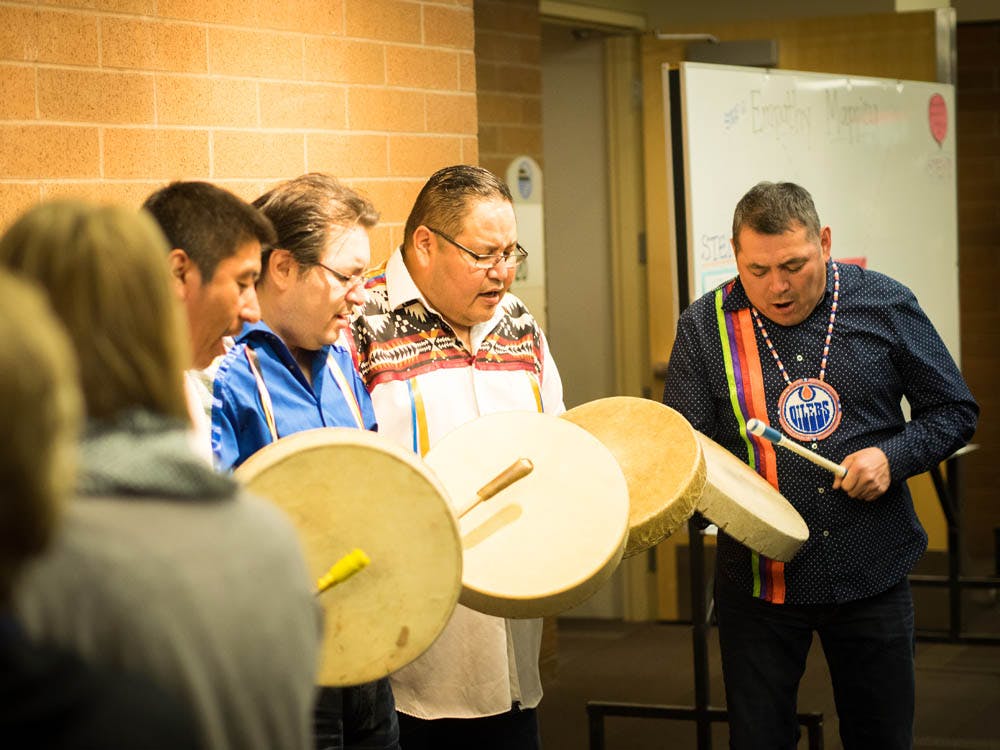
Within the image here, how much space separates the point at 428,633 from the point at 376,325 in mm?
848

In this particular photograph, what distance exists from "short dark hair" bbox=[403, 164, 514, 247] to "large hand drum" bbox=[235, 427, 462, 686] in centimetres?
81

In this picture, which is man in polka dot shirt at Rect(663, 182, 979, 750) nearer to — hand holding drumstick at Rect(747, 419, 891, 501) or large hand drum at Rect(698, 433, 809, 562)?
hand holding drumstick at Rect(747, 419, 891, 501)

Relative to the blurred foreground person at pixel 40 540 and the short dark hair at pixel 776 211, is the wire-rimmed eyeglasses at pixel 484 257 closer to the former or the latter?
the short dark hair at pixel 776 211

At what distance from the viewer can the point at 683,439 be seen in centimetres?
217

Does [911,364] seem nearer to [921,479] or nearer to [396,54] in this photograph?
[396,54]

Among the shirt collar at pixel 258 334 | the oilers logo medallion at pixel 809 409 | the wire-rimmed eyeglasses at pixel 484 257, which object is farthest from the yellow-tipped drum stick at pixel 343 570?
the oilers logo medallion at pixel 809 409

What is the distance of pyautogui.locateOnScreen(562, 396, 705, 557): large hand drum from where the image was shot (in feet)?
6.72

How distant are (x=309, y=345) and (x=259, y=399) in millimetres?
155

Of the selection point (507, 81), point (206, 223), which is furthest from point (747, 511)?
point (507, 81)

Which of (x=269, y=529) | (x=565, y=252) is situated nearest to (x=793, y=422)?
(x=269, y=529)

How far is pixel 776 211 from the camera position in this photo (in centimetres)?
250

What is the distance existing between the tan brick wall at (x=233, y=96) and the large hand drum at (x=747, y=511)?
1129 mm

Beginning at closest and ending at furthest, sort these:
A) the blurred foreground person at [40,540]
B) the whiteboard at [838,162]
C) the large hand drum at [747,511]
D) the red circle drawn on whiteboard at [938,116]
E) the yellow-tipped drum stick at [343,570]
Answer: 1. the blurred foreground person at [40,540]
2. the yellow-tipped drum stick at [343,570]
3. the large hand drum at [747,511]
4. the whiteboard at [838,162]
5. the red circle drawn on whiteboard at [938,116]

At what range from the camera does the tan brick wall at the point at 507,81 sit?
4.44 meters
